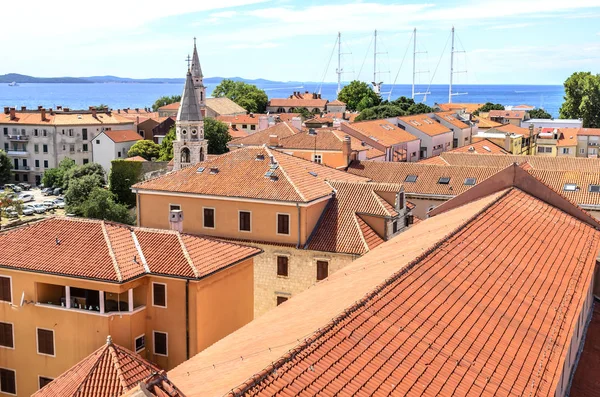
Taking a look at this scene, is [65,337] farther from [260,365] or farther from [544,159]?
[544,159]

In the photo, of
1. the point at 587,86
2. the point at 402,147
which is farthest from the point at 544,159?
the point at 587,86

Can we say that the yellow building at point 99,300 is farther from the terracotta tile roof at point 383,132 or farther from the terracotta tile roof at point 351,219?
the terracotta tile roof at point 383,132

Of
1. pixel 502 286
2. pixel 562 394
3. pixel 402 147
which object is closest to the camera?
pixel 562 394

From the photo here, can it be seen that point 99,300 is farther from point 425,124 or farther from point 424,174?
point 425,124

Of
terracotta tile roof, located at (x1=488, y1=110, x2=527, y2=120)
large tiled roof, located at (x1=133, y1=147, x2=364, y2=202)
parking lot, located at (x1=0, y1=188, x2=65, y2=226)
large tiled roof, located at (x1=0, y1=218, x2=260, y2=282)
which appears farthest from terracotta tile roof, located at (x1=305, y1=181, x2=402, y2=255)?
terracotta tile roof, located at (x1=488, y1=110, x2=527, y2=120)

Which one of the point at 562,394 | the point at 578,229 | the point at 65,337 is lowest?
→ the point at 65,337

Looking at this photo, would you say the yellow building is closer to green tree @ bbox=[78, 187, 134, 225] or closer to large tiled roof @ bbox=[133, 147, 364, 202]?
large tiled roof @ bbox=[133, 147, 364, 202]
